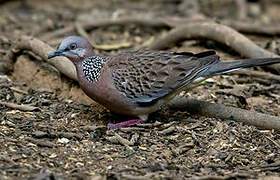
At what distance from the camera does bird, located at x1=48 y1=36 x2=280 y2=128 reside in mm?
5832

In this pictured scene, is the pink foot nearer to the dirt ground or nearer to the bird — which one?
the bird

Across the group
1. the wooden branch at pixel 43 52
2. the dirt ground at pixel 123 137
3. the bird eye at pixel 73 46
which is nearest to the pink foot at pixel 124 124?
the dirt ground at pixel 123 137

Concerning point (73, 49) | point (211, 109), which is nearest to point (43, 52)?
point (73, 49)

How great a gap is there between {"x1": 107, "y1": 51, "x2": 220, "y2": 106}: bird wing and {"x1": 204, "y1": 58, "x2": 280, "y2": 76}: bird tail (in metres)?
0.08

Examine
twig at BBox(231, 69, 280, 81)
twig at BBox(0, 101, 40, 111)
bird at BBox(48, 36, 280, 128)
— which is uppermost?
bird at BBox(48, 36, 280, 128)

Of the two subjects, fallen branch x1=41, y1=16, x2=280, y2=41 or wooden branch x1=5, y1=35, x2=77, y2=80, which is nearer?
wooden branch x1=5, y1=35, x2=77, y2=80

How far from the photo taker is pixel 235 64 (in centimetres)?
598

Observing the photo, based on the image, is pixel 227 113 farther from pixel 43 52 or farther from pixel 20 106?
pixel 43 52

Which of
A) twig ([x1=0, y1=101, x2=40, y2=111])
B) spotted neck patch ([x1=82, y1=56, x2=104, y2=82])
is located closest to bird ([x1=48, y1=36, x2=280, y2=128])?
→ spotted neck patch ([x1=82, y1=56, x2=104, y2=82])

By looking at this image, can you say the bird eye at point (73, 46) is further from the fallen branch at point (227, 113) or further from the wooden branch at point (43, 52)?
the fallen branch at point (227, 113)

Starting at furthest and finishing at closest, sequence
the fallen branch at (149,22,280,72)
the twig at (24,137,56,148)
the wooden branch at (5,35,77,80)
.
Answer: the fallen branch at (149,22,280,72)
the wooden branch at (5,35,77,80)
the twig at (24,137,56,148)

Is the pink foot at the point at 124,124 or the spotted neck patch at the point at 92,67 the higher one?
the spotted neck patch at the point at 92,67

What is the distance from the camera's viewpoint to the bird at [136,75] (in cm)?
583

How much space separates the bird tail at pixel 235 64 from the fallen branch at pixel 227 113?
404mm
